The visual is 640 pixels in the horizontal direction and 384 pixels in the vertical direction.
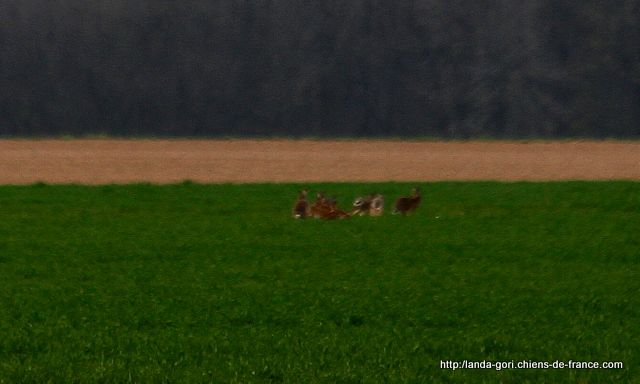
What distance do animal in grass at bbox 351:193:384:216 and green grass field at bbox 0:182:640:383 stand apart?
32 cm

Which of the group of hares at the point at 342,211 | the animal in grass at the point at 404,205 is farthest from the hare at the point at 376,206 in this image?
the animal in grass at the point at 404,205

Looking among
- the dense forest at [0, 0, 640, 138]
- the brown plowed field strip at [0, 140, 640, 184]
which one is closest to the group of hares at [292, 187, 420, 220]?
the brown plowed field strip at [0, 140, 640, 184]

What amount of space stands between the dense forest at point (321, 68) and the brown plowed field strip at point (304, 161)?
24.8 feet

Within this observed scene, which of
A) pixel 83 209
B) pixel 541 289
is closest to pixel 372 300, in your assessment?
pixel 541 289

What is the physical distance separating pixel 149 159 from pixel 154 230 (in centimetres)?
2462

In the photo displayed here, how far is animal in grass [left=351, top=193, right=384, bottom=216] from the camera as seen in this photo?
19328mm

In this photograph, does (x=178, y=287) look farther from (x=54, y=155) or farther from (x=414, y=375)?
(x=54, y=155)

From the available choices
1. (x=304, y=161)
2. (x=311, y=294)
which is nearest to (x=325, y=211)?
(x=311, y=294)

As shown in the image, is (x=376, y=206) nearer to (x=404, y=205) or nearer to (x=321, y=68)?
A: (x=404, y=205)

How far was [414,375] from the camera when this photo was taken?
8.20 meters

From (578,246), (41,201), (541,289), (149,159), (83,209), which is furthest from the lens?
(149,159)

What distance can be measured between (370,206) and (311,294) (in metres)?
8.09

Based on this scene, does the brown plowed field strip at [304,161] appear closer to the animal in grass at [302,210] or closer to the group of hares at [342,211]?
the group of hares at [342,211]

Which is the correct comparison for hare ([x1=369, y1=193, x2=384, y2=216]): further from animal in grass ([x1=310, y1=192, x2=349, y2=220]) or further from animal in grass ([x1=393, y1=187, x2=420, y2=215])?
animal in grass ([x1=310, y1=192, x2=349, y2=220])
